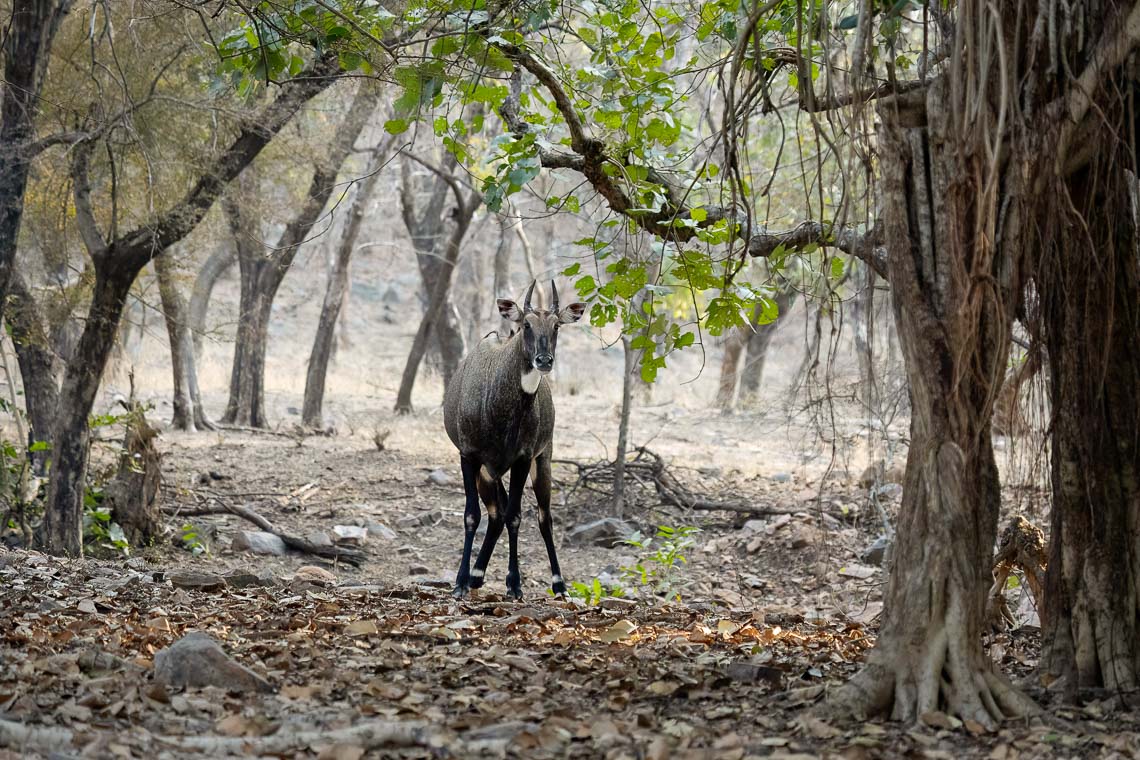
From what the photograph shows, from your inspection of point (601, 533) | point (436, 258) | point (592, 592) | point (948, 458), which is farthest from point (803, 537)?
point (436, 258)

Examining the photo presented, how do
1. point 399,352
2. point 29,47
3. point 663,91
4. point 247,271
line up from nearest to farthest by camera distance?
point 663,91, point 29,47, point 247,271, point 399,352

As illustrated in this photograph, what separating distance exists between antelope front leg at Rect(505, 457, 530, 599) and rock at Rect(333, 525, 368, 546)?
3.32m

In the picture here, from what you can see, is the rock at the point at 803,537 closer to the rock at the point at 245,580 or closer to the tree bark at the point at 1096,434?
the rock at the point at 245,580

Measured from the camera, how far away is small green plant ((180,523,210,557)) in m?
10.5

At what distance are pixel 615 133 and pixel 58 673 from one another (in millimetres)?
5444

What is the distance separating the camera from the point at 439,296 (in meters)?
19.7

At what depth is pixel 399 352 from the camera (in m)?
40.2

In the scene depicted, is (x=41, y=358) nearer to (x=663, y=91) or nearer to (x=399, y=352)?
(x=663, y=91)

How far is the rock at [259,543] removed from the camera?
10.8m

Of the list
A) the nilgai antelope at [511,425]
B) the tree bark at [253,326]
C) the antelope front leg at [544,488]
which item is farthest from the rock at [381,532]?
the tree bark at [253,326]

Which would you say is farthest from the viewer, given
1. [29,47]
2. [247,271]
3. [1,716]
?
[247,271]

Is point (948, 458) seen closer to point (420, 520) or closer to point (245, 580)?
point (245, 580)

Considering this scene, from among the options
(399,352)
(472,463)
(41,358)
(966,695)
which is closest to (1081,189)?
(966,695)

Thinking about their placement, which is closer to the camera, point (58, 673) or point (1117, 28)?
point (1117, 28)
